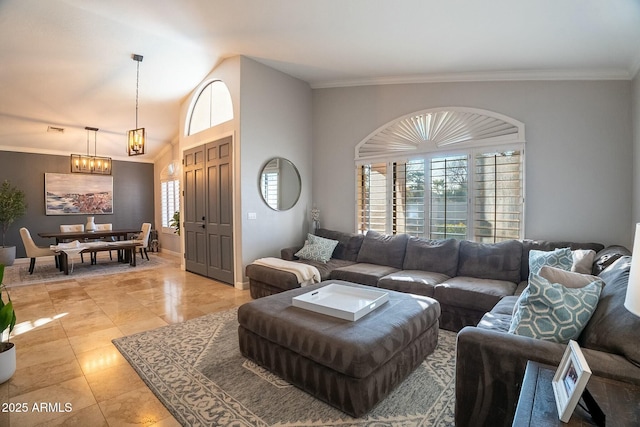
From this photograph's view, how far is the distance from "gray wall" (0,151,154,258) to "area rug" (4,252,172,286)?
90 centimetres

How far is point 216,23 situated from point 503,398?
4577mm

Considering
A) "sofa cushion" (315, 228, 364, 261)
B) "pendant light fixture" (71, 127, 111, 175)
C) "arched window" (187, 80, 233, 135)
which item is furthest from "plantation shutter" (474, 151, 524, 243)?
"pendant light fixture" (71, 127, 111, 175)

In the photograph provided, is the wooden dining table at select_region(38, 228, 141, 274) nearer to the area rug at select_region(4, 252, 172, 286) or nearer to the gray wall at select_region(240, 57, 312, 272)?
the area rug at select_region(4, 252, 172, 286)

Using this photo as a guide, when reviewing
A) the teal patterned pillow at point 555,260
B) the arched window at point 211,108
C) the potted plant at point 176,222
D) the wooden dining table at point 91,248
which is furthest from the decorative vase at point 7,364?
the potted plant at point 176,222

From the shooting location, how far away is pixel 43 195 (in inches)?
301

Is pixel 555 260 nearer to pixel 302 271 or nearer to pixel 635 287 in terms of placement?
pixel 635 287

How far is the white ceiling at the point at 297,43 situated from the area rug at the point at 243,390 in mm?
3140

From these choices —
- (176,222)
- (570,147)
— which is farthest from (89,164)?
(570,147)

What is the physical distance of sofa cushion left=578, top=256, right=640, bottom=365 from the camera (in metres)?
1.40

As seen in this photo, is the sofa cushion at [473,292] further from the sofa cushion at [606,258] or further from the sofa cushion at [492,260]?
the sofa cushion at [606,258]

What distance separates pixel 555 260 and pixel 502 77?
2455 mm

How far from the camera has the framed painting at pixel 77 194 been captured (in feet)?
25.3

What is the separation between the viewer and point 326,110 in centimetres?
563

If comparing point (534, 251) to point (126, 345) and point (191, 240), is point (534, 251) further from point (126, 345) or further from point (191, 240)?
point (191, 240)
